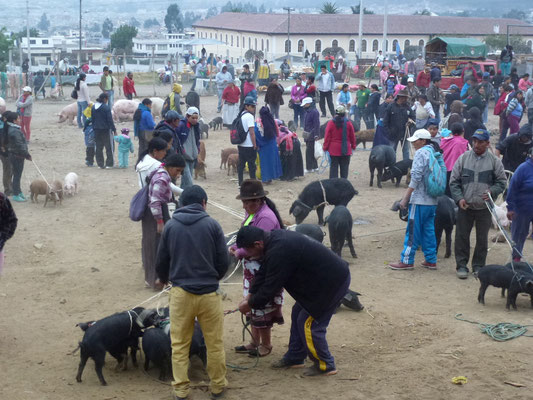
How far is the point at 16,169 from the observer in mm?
13062

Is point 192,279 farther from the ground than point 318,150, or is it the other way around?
point 318,150

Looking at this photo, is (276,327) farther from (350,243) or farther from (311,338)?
(350,243)

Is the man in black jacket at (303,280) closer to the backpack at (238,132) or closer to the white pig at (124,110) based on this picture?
the backpack at (238,132)

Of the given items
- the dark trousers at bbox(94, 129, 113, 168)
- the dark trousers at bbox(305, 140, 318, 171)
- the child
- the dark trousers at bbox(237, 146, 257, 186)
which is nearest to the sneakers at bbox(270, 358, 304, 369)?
the dark trousers at bbox(237, 146, 257, 186)

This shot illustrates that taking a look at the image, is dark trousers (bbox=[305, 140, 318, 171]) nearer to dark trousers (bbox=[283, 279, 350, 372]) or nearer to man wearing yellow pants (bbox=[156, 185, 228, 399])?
dark trousers (bbox=[283, 279, 350, 372])

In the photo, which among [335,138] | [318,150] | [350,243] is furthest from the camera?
[318,150]

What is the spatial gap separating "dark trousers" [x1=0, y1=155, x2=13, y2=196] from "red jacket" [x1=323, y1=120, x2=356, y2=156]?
5939 millimetres

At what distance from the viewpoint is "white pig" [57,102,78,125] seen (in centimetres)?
2276

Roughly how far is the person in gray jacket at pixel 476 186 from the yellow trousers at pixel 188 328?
14.7ft

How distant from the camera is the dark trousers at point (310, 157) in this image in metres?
15.8

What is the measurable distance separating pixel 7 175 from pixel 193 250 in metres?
8.86

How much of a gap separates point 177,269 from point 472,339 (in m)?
3.29

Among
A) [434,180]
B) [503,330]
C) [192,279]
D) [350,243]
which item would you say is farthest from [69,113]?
[192,279]

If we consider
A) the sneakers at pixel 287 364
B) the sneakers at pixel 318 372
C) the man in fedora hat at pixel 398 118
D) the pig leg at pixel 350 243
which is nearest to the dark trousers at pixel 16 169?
the pig leg at pixel 350 243
